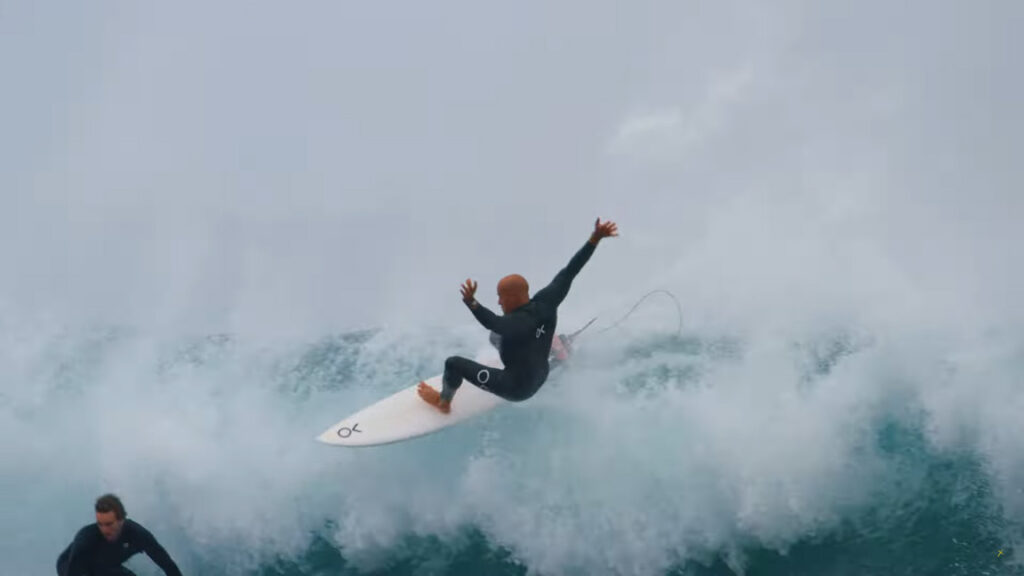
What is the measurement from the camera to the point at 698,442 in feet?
21.8

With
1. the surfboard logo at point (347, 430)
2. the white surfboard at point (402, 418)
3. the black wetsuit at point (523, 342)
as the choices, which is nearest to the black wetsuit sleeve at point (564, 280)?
the black wetsuit at point (523, 342)

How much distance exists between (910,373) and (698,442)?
2.01 metres

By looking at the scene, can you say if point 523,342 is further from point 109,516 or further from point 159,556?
point 109,516

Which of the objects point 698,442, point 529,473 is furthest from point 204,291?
point 698,442

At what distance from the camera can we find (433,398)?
6.82m

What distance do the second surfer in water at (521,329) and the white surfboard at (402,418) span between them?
43 centimetres

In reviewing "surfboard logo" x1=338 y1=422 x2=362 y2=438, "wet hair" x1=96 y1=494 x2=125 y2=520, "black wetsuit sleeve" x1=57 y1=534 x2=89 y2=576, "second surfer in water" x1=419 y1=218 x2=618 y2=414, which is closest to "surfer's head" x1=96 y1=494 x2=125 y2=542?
"wet hair" x1=96 y1=494 x2=125 y2=520

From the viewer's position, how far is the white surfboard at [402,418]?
261 inches

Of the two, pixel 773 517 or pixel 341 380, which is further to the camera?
pixel 341 380

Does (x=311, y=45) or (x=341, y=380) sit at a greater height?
(x=311, y=45)

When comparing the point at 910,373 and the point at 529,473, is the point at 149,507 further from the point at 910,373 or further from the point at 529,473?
the point at 910,373

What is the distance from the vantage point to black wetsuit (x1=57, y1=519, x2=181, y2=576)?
4.94m

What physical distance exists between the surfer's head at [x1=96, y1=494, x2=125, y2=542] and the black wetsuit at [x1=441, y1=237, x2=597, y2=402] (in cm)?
247

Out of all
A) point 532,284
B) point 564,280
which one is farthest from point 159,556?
point 532,284
